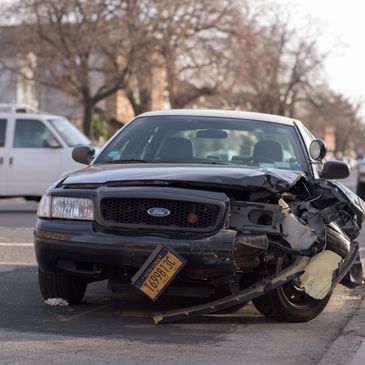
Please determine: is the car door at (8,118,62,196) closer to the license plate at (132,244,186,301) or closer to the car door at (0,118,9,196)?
the car door at (0,118,9,196)

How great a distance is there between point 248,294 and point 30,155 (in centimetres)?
1038

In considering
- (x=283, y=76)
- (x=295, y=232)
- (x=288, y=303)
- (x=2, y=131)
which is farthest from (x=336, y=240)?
(x=283, y=76)

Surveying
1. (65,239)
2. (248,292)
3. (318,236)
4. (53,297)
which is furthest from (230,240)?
(53,297)

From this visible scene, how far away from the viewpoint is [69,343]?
5082 mm

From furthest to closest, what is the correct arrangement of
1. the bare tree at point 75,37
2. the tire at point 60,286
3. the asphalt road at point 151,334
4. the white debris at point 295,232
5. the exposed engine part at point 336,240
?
the bare tree at point 75,37
the tire at point 60,286
the exposed engine part at point 336,240
the white debris at point 295,232
the asphalt road at point 151,334

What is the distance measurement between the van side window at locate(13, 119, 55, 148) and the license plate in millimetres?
10198

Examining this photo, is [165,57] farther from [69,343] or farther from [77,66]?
[69,343]

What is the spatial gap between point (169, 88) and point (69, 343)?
3156cm

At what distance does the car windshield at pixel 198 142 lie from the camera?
6727 mm

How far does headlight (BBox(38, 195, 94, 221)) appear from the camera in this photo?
5.45m

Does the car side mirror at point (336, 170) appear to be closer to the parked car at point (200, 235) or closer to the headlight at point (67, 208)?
the parked car at point (200, 235)

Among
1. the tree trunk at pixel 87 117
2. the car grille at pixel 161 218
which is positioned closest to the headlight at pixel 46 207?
the car grille at pixel 161 218

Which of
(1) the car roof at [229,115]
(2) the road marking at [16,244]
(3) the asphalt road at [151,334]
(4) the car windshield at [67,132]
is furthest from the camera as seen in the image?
(4) the car windshield at [67,132]

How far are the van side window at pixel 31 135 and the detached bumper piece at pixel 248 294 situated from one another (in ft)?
32.6
